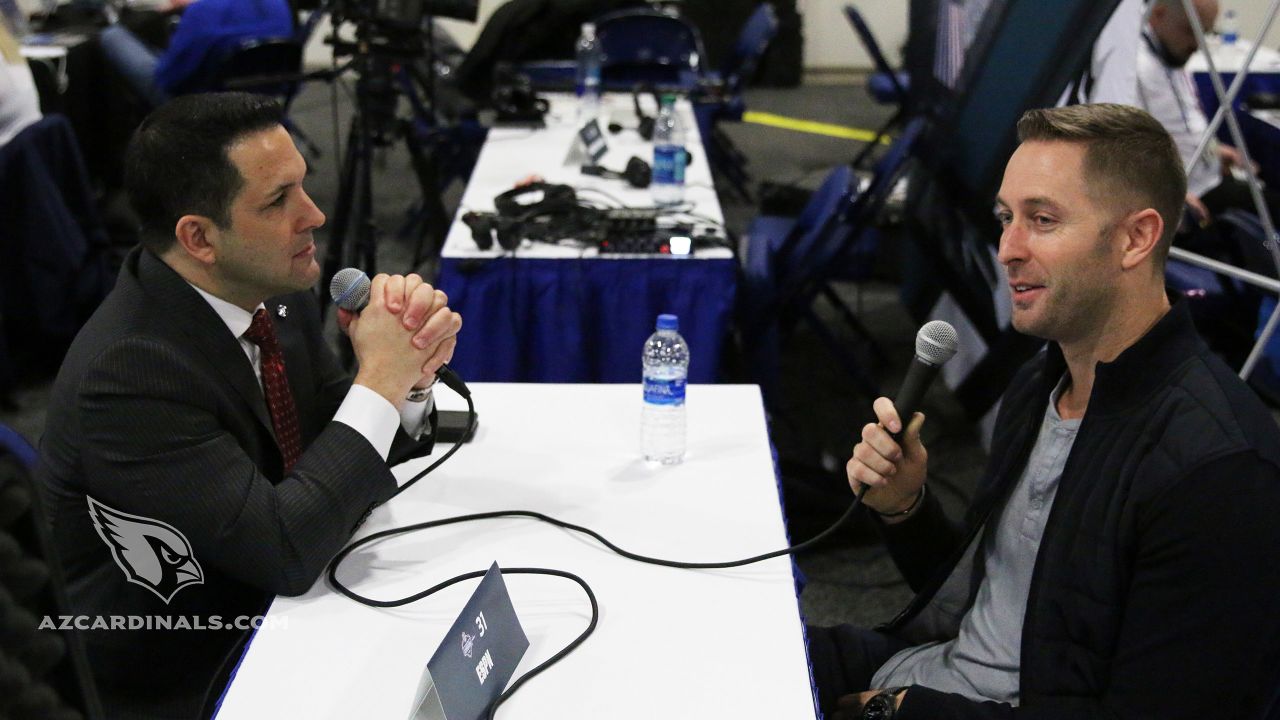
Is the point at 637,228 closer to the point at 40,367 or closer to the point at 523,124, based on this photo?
the point at 523,124

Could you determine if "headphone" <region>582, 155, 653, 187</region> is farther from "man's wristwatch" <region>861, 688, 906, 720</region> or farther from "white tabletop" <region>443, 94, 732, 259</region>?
"man's wristwatch" <region>861, 688, 906, 720</region>

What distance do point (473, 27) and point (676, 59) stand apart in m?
3.58

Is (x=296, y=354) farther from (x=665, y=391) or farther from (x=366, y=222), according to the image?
(x=366, y=222)

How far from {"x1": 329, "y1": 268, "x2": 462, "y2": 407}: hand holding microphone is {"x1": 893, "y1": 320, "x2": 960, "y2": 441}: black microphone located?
60 cm

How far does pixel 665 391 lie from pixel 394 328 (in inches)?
18.1

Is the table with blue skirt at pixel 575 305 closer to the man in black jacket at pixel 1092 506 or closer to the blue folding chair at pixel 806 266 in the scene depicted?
the blue folding chair at pixel 806 266

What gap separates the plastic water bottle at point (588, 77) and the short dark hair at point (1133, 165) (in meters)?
2.91

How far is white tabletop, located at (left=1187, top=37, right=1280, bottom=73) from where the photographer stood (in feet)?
16.0

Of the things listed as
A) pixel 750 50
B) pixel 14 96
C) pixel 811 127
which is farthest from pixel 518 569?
pixel 811 127

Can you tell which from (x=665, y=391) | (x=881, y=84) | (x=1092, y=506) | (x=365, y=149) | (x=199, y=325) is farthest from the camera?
(x=881, y=84)

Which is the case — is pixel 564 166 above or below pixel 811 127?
above

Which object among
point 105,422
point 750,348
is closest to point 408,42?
point 750,348

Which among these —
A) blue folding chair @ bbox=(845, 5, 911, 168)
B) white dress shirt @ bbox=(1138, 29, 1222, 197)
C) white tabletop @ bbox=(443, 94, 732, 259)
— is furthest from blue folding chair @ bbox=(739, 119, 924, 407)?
blue folding chair @ bbox=(845, 5, 911, 168)

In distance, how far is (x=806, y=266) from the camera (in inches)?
127
